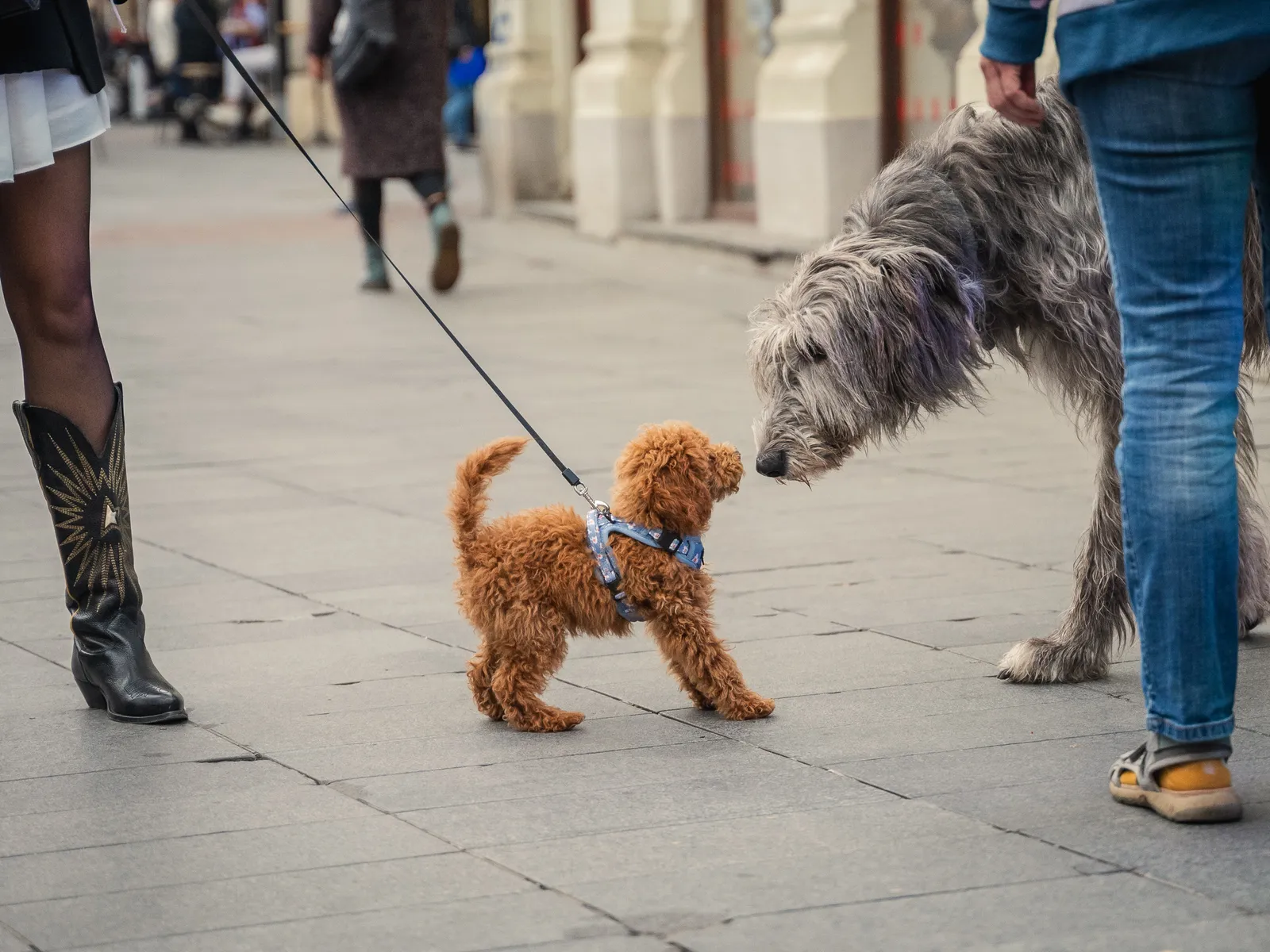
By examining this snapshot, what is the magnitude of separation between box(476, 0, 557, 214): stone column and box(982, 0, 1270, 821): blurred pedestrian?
48.5 feet

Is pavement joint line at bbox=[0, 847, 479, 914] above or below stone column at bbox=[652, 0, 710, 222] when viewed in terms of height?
above

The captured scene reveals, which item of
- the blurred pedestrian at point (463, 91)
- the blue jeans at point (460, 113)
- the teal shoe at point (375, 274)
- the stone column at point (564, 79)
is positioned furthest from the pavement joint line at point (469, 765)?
the blue jeans at point (460, 113)

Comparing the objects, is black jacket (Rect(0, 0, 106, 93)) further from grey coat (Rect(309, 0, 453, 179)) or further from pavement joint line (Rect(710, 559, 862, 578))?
grey coat (Rect(309, 0, 453, 179))

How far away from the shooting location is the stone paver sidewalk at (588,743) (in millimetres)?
2980

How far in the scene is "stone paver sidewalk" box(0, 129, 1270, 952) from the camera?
9.78 ft

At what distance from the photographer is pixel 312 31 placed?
12711 millimetres

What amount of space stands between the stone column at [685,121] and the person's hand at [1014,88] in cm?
1196

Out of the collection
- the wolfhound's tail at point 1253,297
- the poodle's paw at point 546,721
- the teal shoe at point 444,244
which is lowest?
the teal shoe at point 444,244

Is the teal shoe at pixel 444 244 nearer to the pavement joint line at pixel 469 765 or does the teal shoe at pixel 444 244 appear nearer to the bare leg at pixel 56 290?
the bare leg at pixel 56 290

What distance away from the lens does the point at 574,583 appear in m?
3.98

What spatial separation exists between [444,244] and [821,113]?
99.5 inches

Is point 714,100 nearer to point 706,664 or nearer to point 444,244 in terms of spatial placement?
point 444,244

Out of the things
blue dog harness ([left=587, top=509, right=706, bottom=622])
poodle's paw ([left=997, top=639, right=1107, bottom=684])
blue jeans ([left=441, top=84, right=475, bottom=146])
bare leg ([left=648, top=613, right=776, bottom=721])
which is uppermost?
blue dog harness ([left=587, top=509, right=706, bottom=622])

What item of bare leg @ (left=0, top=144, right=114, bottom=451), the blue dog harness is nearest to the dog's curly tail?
the blue dog harness
